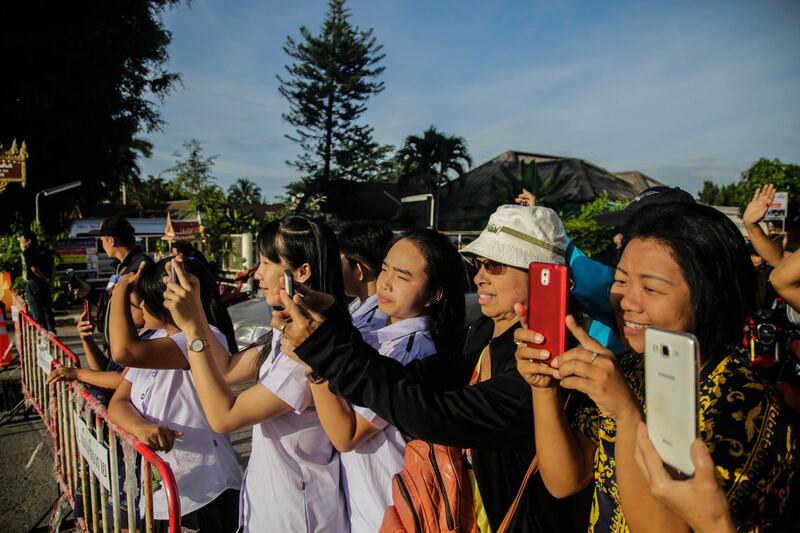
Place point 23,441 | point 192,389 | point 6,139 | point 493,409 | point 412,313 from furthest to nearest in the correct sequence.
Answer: point 6,139 → point 23,441 → point 192,389 → point 412,313 → point 493,409

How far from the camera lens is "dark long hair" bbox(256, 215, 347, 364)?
188 cm

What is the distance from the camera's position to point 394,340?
6.11ft

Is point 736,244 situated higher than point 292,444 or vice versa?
point 736,244

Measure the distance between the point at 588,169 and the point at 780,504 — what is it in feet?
111

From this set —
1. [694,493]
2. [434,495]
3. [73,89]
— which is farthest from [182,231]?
[694,493]

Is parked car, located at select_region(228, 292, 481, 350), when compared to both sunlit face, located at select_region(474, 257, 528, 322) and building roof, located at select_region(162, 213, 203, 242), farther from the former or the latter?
building roof, located at select_region(162, 213, 203, 242)

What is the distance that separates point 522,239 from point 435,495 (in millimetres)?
813

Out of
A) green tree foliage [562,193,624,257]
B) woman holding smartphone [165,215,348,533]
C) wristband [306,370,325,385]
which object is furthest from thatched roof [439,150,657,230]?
wristband [306,370,325,385]

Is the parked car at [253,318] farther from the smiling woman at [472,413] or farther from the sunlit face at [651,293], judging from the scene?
the sunlit face at [651,293]

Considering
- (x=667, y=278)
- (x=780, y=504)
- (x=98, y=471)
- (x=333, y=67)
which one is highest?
(x=333, y=67)

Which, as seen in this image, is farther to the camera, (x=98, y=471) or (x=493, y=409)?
(x=98, y=471)

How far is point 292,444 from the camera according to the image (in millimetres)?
1729

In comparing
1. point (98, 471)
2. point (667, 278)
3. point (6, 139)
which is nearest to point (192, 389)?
point (98, 471)

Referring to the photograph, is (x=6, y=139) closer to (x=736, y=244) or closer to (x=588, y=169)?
(x=736, y=244)
